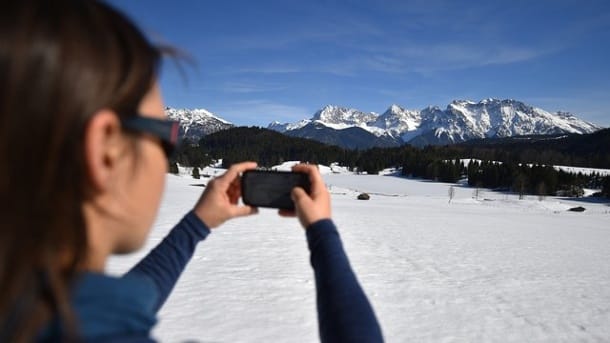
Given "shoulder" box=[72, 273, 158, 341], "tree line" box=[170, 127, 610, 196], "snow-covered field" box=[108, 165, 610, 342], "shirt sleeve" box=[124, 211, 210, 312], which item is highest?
"tree line" box=[170, 127, 610, 196]

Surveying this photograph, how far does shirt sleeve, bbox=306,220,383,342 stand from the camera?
1.06 m

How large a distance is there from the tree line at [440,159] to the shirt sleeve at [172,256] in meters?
53.3

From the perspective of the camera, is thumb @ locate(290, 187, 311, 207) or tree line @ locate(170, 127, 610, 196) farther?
tree line @ locate(170, 127, 610, 196)

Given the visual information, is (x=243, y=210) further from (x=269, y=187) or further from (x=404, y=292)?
(x=404, y=292)

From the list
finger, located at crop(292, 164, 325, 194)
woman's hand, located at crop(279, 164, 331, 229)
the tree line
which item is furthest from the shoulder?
the tree line

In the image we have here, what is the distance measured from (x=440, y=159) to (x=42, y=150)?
11747 cm

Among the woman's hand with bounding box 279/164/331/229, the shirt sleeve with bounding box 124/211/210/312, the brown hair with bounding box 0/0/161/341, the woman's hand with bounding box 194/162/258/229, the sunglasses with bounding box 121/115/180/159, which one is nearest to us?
the brown hair with bounding box 0/0/161/341

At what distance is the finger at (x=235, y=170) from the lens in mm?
1706

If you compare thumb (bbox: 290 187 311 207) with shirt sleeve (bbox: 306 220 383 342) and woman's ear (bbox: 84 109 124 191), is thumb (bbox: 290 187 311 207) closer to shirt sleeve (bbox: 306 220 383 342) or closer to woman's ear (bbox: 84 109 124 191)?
shirt sleeve (bbox: 306 220 383 342)

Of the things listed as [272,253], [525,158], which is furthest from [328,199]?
[525,158]

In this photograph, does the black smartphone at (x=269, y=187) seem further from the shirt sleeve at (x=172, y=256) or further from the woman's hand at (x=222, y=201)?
the shirt sleeve at (x=172, y=256)

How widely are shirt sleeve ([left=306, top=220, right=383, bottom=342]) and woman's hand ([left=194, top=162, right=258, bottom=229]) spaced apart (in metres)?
0.54

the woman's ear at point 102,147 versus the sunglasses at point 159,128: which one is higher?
the sunglasses at point 159,128

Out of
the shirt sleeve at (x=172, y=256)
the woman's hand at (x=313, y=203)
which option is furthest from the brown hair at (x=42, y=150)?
the shirt sleeve at (x=172, y=256)
